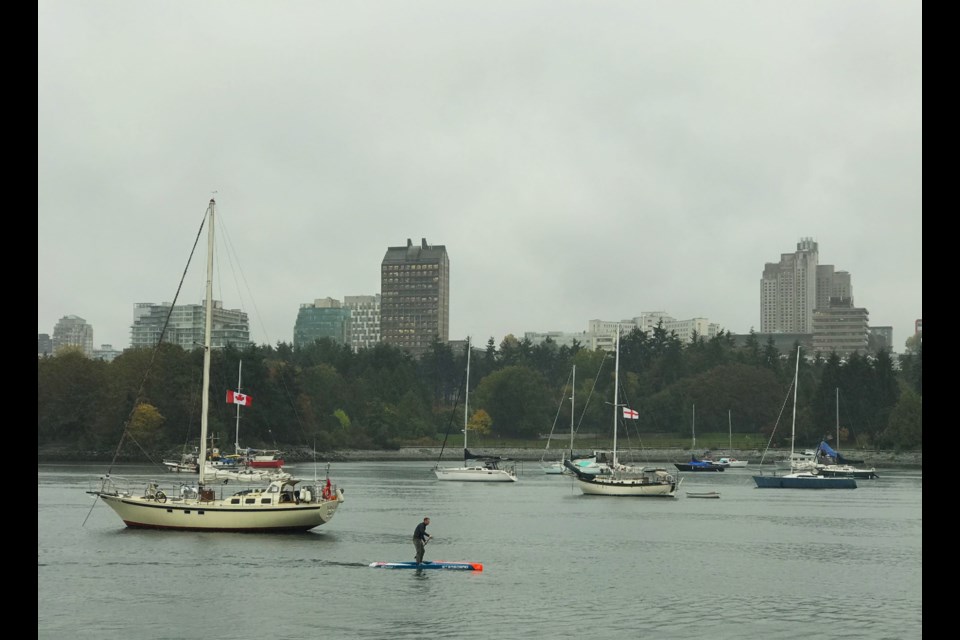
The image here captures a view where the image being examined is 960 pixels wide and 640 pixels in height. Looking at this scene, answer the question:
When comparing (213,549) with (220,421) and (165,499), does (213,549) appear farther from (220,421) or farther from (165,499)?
(220,421)

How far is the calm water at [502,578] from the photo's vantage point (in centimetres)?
3572

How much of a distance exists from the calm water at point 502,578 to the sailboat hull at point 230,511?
0.82 m

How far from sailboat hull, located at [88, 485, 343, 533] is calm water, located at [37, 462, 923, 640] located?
2.71 ft

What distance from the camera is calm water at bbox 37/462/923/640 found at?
117 feet

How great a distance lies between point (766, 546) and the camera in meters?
64.3

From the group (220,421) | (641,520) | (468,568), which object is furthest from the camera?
(220,421)

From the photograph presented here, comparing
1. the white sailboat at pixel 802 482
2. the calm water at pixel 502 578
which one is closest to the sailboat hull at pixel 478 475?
the white sailboat at pixel 802 482

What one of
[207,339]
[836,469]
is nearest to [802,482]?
[836,469]

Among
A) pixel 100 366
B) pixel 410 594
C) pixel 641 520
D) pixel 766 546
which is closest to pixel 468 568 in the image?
pixel 410 594

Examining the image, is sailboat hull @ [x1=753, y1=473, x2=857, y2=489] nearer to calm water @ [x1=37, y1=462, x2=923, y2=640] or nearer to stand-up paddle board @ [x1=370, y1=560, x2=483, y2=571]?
calm water @ [x1=37, y1=462, x2=923, y2=640]

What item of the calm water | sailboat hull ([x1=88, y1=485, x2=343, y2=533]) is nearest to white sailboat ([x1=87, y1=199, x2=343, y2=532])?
sailboat hull ([x1=88, y1=485, x2=343, y2=533])

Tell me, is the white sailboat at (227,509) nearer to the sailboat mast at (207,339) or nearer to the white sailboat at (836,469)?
the sailboat mast at (207,339)

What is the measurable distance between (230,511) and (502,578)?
17.7 metres
